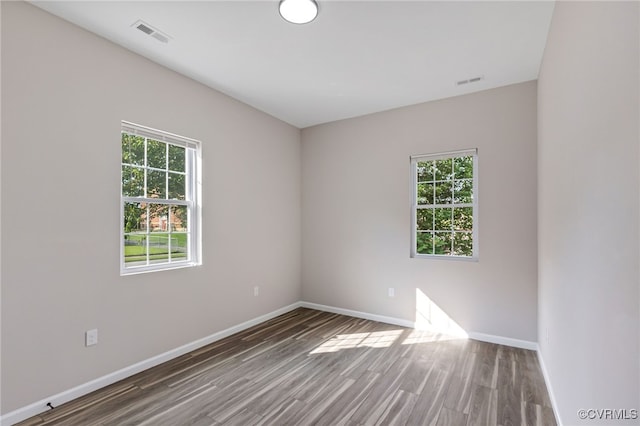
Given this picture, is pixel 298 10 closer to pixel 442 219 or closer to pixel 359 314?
pixel 442 219

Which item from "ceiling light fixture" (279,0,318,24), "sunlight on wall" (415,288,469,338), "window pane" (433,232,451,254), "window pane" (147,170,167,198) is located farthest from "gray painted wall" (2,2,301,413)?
"window pane" (433,232,451,254)

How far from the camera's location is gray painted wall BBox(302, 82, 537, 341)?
3355 mm

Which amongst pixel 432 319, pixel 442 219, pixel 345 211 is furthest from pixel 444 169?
pixel 432 319

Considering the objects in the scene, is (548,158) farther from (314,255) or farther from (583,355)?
(314,255)

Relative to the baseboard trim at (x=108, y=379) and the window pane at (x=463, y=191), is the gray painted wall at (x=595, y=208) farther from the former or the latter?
the baseboard trim at (x=108, y=379)

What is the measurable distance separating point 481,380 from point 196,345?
9.08ft

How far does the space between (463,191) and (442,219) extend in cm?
42

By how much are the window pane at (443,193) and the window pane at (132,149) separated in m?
3.35

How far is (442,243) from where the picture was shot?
389 centimetres

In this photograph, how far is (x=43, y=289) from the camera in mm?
2217

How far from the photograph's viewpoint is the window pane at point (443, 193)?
3.88m

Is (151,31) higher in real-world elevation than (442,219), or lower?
higher

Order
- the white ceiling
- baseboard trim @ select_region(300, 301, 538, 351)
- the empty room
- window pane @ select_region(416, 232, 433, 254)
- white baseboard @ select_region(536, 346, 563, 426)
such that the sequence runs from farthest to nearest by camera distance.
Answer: window pane @ select_region(416, 232, 433, 254) < baseboard trim @ select_region(300, 301, 538, 351) < the white ceiling < white baseboard @ select_region(536, 346, 563, 426) < the empty room

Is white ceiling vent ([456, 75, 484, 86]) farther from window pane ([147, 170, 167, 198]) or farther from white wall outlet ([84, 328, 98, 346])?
white wall outlet ([84, 328, 98, 346])
